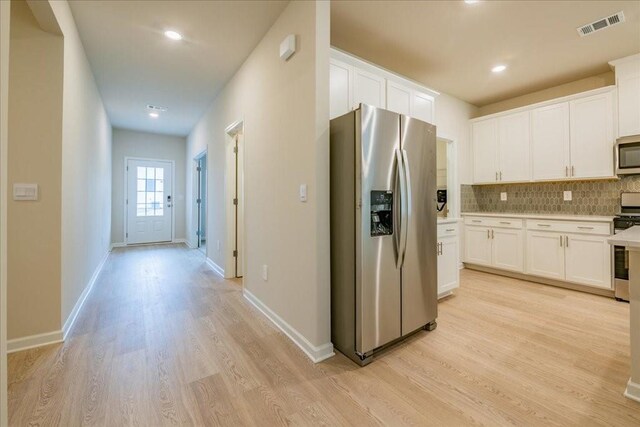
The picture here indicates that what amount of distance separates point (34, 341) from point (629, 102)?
20.2 feet

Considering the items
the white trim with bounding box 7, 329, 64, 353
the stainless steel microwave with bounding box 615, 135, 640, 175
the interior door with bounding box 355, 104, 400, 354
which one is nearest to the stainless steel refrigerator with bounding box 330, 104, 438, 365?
the interior door with bounding box 355, 104, 400, 354

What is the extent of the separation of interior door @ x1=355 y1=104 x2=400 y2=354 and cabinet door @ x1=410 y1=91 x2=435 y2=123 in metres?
1.18

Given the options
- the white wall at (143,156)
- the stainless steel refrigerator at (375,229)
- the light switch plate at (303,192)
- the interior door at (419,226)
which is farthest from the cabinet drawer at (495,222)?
the white wall at (143,156)

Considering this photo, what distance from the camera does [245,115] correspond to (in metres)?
3.28

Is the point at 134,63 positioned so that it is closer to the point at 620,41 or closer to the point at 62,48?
the point at 62,48

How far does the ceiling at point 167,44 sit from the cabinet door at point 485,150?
3694 mm

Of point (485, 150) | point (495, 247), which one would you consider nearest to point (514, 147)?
point (485, 150)

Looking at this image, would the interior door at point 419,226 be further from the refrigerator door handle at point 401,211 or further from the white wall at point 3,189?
the white wall at point 3,189

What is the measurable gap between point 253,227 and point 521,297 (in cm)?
315

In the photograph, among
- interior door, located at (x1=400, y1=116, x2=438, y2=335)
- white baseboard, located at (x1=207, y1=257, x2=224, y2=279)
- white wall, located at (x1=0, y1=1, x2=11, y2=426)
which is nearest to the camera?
white wall, located at (x1=0, y1=1, x2=11, y2=426)

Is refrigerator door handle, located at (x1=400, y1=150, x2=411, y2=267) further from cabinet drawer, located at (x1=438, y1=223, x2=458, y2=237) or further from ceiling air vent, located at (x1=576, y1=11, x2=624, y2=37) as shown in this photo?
ceiling air vent, located at (x1=576, y1=11, x2=624, y2=37)

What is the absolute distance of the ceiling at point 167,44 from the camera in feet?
7.87

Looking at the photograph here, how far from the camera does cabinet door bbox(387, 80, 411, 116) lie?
9.15ft

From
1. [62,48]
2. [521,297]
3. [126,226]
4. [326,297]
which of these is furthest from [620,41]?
[126,226]
